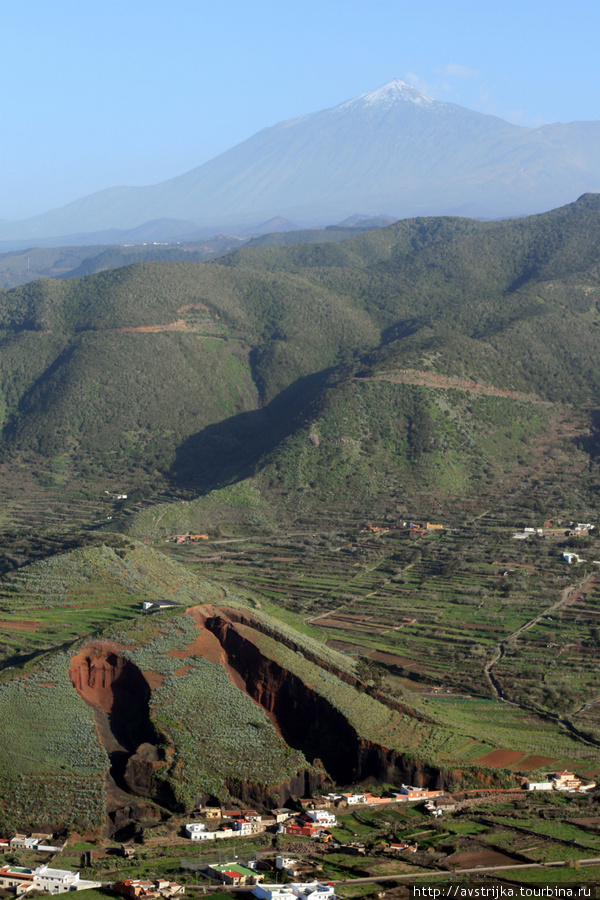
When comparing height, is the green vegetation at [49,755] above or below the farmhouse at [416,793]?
above

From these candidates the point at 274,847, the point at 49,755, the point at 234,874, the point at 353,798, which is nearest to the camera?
the point at 234,874

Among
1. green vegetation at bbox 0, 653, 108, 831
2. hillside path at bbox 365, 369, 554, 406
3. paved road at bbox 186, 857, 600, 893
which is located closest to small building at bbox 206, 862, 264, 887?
paved road at bbox 186, 857, 600, 893

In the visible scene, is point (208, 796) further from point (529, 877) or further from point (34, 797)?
point (529, 877)

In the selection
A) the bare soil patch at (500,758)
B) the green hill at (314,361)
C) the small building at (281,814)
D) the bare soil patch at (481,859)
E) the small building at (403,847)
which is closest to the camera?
the bare soil patch at (481,859)

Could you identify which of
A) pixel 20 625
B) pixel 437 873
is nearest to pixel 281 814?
pixel 437 873

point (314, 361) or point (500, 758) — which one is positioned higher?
point (314, 361)

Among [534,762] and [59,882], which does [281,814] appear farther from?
[534,762]

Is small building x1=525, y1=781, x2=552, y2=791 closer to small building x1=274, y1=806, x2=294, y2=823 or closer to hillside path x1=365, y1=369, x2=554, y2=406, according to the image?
small building x1=274, y1=806, x2=294, y2=823

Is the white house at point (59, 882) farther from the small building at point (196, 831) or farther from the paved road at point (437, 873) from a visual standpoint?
the small building at point (196, 831)

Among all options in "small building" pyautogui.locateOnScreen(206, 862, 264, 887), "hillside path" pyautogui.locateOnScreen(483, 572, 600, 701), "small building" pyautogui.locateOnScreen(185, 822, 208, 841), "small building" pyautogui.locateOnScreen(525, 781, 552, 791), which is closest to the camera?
"small building" pyautogui.locateOnScreen(206, 862, 264, 887)

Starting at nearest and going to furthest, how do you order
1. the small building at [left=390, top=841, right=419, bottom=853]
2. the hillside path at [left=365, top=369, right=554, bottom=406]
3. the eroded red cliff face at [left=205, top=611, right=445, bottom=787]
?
the small building at [left=390, top=841, right=419, bottom=853] → the eroded red cliff face at [left=205, top=611, right=445, bottom=787] → the hillside path at [left=365, top=369, right=554, bottom=406]

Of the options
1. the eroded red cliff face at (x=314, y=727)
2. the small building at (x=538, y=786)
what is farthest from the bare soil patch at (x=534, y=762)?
the eroded red cliff face at (x=314, y=727)
